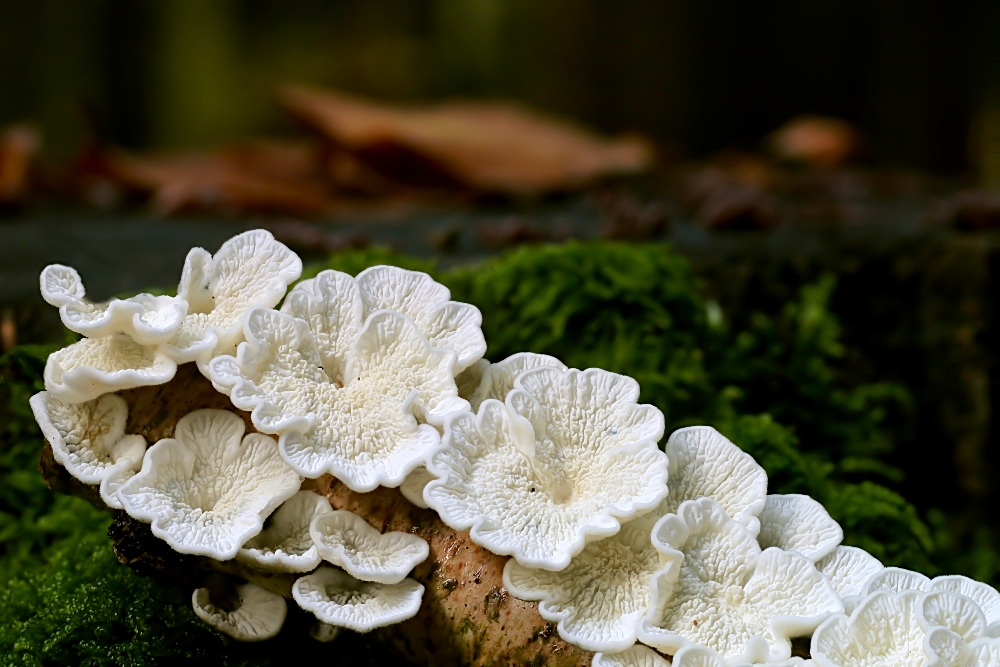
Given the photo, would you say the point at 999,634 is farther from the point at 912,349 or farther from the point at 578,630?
the point at 912,349

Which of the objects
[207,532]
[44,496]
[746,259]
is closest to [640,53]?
[746,259]

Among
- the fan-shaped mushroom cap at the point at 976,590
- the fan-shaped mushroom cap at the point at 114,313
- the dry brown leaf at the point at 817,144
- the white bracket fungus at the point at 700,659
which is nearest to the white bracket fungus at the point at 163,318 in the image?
the fan-shaped mushroom cap at the point at 114,313

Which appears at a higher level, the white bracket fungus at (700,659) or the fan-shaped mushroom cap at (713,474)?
the fan-shaped mushroom cap at (713,474)

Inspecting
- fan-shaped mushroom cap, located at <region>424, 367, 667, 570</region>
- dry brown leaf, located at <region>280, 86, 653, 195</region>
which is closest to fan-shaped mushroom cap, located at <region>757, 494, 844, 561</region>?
fan-shaped mushroom cap, located at <region>424, 367, 667, 570</region>

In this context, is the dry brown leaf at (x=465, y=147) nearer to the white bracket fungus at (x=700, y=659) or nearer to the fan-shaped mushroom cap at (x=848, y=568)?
the fan-shaped mushroom cap at (x=848, y=568)

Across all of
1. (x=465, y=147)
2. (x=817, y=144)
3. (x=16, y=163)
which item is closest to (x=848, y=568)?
(x=465, y=147)
